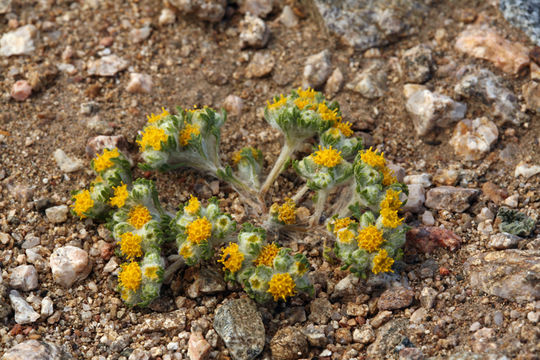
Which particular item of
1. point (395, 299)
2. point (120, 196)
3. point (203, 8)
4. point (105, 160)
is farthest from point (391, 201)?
point (203, 8)

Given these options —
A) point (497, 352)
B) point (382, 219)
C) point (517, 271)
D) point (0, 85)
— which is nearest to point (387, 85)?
point (382, 219)

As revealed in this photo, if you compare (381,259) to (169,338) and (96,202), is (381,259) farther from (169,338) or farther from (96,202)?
(96,202)

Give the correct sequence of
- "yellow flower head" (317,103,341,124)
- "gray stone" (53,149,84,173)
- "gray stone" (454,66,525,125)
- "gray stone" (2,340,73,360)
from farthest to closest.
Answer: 1. "gray stone" (454,66,525,125)
2. "gray stone" (53,149,84,173)
3. "yellow flower head" (317,103,341,124)
4. "gray stone" (2,340,73,360)

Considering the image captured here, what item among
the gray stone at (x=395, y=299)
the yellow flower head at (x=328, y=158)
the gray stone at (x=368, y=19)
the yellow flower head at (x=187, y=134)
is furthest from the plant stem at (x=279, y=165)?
the gray stone at (x=368, y=19)

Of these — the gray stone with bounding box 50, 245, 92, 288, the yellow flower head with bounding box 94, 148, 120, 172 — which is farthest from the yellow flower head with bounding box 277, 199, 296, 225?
the gray stone with bounding box 50, 245, 92, 288

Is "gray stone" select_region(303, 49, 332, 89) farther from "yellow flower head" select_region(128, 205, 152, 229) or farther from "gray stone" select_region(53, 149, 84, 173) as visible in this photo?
"gray stone" select_region(53, 149, 84, 173)

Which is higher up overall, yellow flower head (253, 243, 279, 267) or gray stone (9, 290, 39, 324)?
yellow flower head (253, 243, 279, 267)
